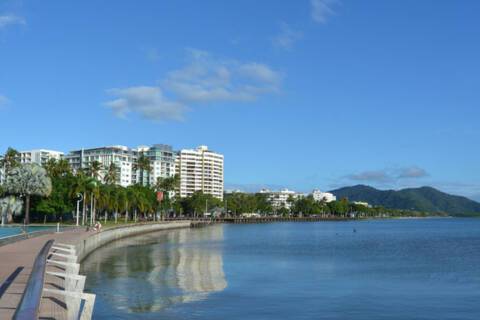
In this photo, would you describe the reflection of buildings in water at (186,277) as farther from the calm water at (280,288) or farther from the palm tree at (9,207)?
the palm tree at (9,207)

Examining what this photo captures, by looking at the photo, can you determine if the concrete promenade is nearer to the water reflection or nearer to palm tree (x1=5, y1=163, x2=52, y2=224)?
the water reflection

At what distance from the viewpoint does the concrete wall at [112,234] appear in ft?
158

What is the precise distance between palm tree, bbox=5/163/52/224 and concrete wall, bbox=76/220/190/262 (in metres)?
17.1

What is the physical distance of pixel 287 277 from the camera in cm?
3750

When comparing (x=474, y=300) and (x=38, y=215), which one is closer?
(x=474, y=300)

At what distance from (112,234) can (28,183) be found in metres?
30.4

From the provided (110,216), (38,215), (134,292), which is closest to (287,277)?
(134,292)

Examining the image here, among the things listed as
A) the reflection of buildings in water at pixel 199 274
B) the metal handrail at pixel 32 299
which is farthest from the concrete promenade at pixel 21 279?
the reflection of buildings in water at pixel 199 274

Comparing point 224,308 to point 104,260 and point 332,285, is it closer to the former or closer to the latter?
point 332,285

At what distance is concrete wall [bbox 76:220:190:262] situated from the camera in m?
48.2

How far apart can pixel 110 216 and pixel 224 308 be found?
136269mm

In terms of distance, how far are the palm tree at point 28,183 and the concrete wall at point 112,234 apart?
1707 centimetres

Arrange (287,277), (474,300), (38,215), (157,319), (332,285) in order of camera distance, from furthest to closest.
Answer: (38,215) → (287,277) → (332,285) → (474,300) → (157,319)

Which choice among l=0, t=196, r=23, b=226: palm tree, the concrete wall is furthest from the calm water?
l=0, t=196, r=23, b=226: palm tree
